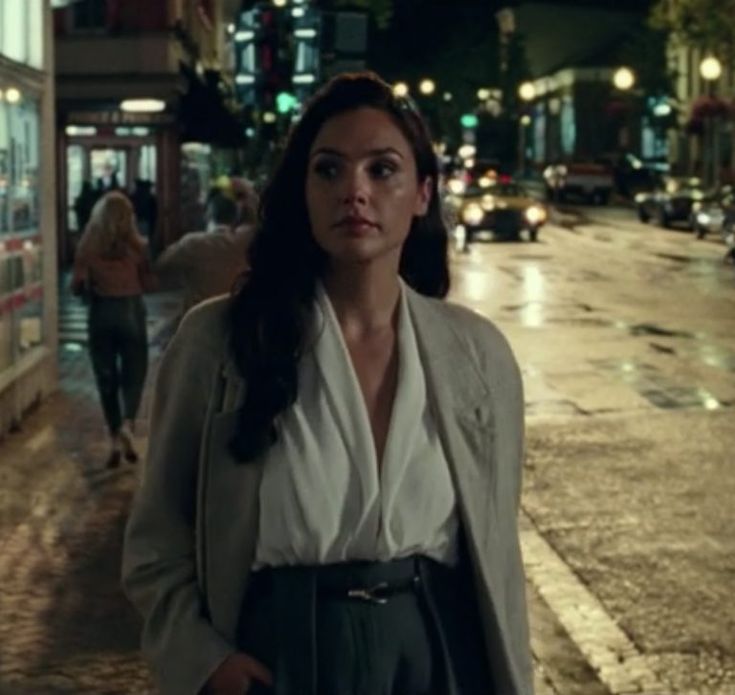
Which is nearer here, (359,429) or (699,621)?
(359,429)

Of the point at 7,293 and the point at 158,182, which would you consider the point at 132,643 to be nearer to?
the point at 7,293

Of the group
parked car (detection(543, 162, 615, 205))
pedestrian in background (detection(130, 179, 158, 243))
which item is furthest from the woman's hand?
parked car (detection(543, 162, 615, 205))

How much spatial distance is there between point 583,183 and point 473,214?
26011mm

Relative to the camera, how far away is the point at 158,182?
3562cm

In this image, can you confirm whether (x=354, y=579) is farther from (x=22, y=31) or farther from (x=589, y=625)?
(x=22, y=31)

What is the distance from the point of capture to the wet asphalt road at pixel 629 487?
7.25 m

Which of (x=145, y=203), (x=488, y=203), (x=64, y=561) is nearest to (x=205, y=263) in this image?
(x=64, y=561)

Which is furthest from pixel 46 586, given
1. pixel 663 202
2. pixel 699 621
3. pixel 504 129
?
pixel 504 129

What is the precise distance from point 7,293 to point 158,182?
75.6ft

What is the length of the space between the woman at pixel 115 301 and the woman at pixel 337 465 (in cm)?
806

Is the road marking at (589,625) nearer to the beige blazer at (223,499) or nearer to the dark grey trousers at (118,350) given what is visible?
the dark grey trousers at (118,350)

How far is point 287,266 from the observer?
A: 3182 millimetres

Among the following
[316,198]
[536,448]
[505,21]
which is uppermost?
[505,21]

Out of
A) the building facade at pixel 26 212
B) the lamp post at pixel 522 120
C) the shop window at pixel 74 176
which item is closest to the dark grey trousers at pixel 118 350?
the building facade at pixel 26 212
